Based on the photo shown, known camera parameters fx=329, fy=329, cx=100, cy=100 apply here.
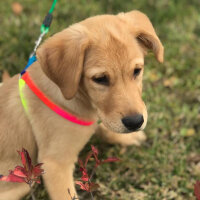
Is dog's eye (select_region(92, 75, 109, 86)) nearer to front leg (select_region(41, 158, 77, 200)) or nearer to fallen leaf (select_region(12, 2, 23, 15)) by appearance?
front leg (select_region(41, 158, 77, 200))

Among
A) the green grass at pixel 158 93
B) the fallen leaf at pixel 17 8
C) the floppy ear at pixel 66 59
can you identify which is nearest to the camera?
the floppy ear at pixel 66 59

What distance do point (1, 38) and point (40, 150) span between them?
240cm

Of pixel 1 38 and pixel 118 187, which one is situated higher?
pixel 1 38

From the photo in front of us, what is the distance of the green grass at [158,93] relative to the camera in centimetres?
394

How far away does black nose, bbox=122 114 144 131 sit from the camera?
281cm

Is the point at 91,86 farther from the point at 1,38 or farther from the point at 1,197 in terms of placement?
the point at 1,38

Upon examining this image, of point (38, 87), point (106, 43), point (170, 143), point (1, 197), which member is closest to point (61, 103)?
point (38, 87)

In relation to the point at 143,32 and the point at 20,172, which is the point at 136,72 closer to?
the point at 143,32

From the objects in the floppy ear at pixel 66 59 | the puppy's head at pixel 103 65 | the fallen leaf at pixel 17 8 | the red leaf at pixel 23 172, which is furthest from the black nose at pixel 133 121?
the fallen leaf at pixel 17 8

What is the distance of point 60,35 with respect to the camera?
9.48 ft

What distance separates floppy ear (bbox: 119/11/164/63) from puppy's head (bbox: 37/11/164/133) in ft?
0.29

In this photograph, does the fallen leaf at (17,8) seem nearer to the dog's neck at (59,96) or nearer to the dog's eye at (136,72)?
the dog's neck at (59,96)

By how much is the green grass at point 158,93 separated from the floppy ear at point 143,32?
154 cm

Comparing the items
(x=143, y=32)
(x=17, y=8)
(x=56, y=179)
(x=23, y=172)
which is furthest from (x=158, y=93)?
(x=23, y=172)
